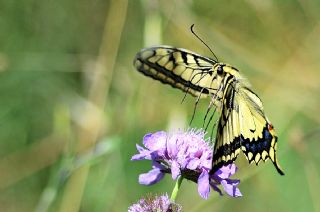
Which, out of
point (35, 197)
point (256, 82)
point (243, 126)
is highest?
point (243, 126)

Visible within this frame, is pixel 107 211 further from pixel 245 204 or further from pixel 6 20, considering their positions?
pixel 6 20

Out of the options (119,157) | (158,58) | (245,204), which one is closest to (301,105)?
(245,204)

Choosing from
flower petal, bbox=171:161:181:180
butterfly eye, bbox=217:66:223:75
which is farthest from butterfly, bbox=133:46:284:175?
flower petal, bbox=171:161:181:180

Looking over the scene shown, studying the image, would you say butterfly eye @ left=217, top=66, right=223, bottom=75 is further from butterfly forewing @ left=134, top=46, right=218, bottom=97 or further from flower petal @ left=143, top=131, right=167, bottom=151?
flower petal @ left=143, top=131, right=167, bottom=151

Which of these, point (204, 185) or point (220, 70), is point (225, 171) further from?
point (220, 70)

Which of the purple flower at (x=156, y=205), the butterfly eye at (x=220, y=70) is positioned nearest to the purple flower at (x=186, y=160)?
the purple flower at (x=156, y=205)

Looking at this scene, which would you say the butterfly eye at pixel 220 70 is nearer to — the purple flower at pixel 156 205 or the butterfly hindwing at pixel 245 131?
the butterfly hindwing at pixel 245 131

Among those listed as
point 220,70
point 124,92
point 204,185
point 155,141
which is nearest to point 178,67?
point 220,70

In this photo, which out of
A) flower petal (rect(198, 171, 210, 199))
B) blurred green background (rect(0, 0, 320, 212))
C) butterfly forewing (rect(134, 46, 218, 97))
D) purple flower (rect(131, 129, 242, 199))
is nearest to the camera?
flower petal (rect(198, 171, 210, 199))
